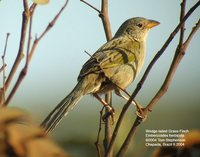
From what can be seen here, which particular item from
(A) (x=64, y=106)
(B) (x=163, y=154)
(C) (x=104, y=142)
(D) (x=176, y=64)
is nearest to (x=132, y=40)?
(A) (x=64, y=106)

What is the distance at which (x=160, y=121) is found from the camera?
2762 mm

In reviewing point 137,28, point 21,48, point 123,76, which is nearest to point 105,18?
point 21,48

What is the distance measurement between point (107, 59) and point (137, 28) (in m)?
1.20

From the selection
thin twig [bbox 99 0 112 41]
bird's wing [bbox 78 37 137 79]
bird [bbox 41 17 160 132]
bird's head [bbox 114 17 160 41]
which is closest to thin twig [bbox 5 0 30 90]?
thin twig [bbox 99 0 112 41]

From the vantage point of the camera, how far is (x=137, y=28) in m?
4.68

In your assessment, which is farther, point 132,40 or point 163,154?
point 132,40

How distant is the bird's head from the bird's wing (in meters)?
0.61

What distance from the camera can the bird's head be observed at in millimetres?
4550

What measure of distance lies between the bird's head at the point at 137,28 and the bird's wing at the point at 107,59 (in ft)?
1.99

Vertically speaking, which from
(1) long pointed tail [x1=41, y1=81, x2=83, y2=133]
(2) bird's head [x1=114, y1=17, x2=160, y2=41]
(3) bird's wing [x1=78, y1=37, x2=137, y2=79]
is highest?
(2) bird's head [x1=114, y1=17, x2=160, y2=41]

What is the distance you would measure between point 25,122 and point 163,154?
237mm

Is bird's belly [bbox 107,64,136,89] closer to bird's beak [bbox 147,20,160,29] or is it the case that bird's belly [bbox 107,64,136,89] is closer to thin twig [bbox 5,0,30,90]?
bird's beak [bbox 147,20,160,29]

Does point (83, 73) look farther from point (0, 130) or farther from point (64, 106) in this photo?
point (0, 130)

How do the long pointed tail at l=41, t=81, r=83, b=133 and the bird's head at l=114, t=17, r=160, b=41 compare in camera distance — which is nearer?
the long pointed tail at l=41, t=81, r=83, b=133
